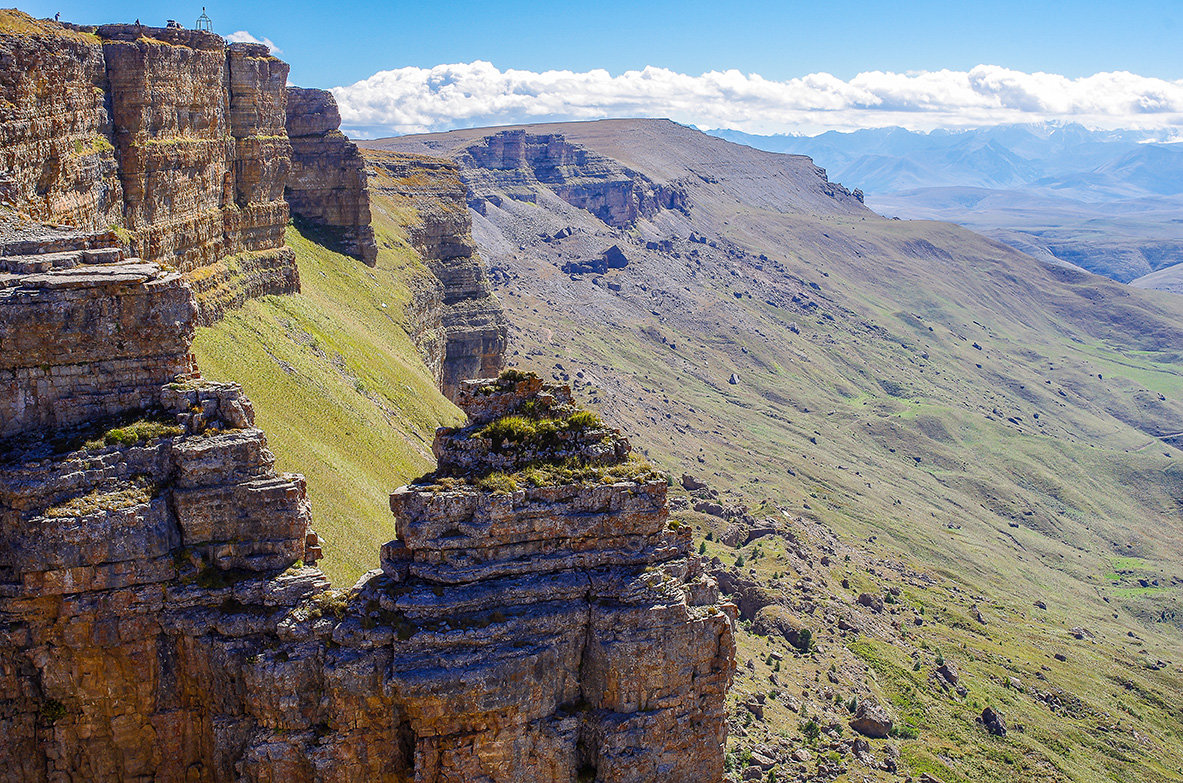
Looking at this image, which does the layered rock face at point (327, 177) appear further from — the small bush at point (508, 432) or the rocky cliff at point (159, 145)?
the small bush at point (508, 432)

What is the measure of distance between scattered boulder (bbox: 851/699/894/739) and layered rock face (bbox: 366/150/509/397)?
167 feet

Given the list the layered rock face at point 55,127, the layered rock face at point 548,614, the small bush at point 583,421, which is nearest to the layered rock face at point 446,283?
the layered rock face at point 55,127

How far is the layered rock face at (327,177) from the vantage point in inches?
3501

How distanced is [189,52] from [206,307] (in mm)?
14359

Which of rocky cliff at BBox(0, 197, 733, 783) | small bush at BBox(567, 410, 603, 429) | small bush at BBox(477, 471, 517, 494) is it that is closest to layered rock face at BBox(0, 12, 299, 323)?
rocky cliff at BBox(0, 197, 733, 783)

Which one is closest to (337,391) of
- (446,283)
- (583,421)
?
(583,421)

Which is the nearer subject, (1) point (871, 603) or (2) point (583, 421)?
(2) point (583, 421)

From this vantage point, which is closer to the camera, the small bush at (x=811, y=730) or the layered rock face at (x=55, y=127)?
the layered rock face at (x=55, y=127)

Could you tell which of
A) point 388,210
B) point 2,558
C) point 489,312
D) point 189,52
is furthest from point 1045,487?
point 2,558

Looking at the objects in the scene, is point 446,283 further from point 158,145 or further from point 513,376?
point 513,376

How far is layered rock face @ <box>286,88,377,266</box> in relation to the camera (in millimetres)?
88938

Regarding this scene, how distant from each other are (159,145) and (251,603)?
33753mm

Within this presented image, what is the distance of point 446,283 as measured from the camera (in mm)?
112938

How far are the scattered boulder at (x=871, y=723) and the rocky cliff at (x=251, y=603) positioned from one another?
36617mm
